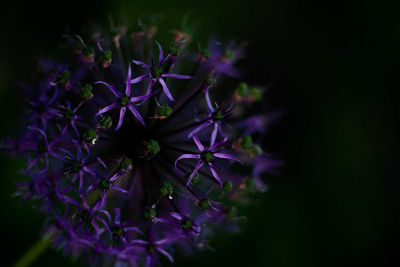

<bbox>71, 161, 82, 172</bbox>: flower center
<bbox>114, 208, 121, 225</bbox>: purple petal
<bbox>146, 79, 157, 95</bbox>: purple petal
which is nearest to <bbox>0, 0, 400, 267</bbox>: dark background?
<bbox>114, 208, 121, 225</bbox>: purple petal

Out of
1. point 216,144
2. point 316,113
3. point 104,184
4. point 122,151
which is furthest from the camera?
point 316,113

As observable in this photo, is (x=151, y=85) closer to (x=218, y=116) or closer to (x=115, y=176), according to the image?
(x=218, y=116)

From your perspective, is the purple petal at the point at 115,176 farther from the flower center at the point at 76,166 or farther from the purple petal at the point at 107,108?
the purple petal at the point at 107,108

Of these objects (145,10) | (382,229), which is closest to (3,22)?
(145,10)

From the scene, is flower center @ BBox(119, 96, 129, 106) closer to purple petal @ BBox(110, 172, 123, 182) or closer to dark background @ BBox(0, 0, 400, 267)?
purple petal @ BBox(110, 172, 123, 182)

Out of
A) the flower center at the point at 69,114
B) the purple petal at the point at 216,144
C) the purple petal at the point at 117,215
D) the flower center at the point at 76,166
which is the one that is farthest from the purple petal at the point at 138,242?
the flower center at the point at 69,114

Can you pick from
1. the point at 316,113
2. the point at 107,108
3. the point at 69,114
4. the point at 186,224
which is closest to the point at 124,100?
the point at 107,108

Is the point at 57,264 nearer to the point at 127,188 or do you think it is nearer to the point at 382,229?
the point at 127,188
